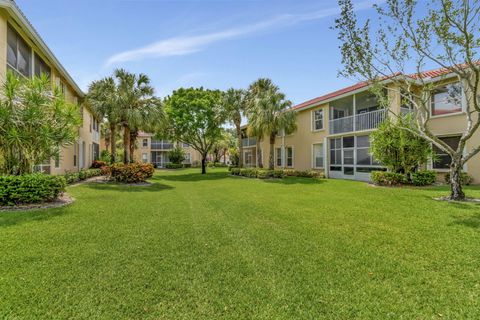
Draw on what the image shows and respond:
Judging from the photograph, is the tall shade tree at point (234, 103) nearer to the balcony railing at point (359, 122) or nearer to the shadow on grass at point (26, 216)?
the balcony railing at point (359, 122)

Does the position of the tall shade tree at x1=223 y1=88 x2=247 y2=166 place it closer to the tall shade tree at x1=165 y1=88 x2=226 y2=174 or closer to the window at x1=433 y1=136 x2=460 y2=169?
the tall shade tree at x1=165 y1=88 x2=226 y2=174

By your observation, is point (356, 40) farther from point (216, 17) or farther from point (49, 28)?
point (49, 28)

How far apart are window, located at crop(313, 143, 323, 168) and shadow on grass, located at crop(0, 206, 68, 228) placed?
1917cm

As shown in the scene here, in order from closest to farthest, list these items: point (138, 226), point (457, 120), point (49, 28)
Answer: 1. point (138, 226)
2. point (49, 28)
3. point (457, 120)

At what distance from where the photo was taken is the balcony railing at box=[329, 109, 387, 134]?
16906 millimetres

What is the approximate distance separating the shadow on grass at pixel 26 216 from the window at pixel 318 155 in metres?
19.2

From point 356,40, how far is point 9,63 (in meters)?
14.0

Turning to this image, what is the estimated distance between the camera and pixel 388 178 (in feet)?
46.4

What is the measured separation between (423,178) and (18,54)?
65.0 ft

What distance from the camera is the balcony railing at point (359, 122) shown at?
16.9 m

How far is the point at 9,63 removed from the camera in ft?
32.9

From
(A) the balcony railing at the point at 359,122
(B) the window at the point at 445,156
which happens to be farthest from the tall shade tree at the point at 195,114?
(B) the window at the point at 445,156

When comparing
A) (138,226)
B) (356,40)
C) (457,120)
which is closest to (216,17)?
(356,40)

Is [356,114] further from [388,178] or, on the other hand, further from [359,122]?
[388,178]
